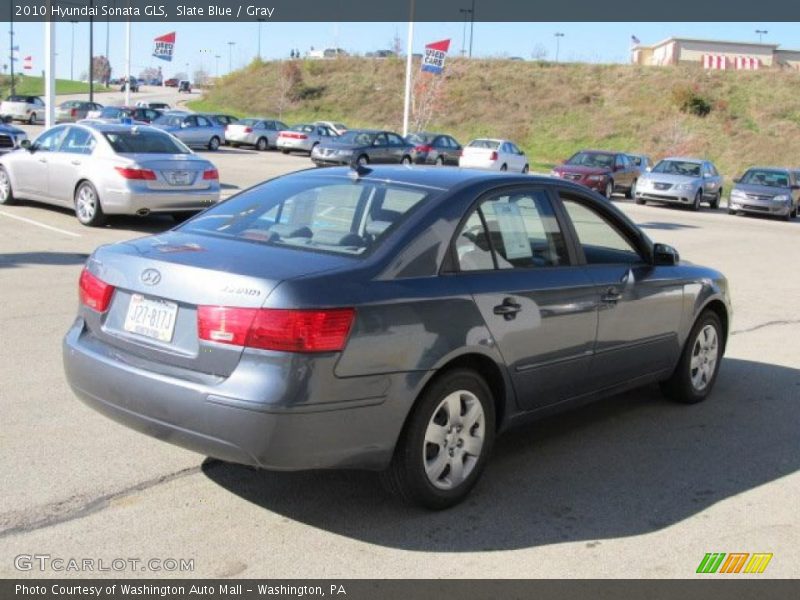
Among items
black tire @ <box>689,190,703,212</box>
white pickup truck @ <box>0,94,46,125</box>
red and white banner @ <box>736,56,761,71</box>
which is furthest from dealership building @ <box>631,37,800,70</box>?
black tire @ <box>689,190,703,212</box>

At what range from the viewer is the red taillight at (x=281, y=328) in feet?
12.5

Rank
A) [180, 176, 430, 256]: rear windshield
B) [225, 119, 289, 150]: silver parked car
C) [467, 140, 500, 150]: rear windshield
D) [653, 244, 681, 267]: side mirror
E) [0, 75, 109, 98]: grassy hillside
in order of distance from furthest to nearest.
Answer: [0, 75, 109, 98]: grassy hillside, [225, 119, 289, 150]: silver parked car, [467, 140, 500, 150]: rear windshield, [653, 244, 681, 267]: side mirror, [180, 176, 430, 256]: rear windshield

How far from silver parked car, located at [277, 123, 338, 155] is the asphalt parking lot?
37354 millimetres

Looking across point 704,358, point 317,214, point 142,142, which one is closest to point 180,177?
point 142,142

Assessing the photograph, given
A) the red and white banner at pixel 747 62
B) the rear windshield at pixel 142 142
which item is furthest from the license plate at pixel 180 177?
the red and white banner at pixel 747 62

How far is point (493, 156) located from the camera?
33.4 meters

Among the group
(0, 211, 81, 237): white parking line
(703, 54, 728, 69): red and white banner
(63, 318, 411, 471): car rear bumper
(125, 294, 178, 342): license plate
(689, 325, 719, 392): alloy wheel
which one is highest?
(703, 54, 728, 69): red and white banner

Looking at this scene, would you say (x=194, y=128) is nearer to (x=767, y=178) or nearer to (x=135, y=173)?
(x=767, y=178)

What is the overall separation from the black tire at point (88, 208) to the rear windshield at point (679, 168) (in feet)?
67.4

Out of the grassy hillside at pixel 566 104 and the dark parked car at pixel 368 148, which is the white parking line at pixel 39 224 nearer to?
the dark parked car at pixel 368 148

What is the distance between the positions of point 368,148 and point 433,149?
4.30 m

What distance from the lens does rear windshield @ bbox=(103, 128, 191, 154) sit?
1389 centimetres

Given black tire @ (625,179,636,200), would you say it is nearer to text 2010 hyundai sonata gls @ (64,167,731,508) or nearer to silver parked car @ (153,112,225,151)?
silver parked car @ (153,112,225,151)

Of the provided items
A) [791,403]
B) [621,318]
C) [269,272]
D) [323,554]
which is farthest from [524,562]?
[791,403]
